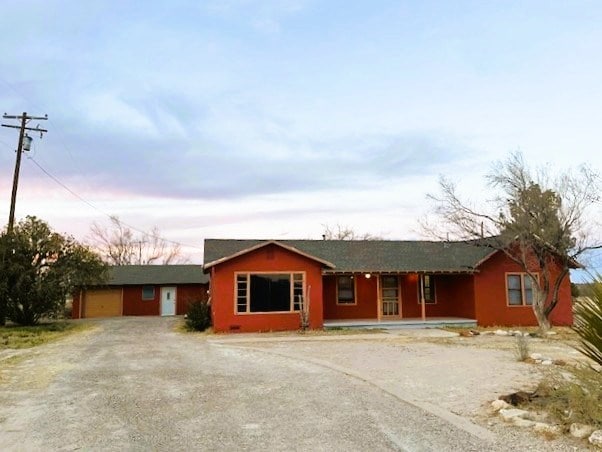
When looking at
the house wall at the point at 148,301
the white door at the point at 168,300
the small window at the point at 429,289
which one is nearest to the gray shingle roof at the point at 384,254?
the small window at the point at 429,289

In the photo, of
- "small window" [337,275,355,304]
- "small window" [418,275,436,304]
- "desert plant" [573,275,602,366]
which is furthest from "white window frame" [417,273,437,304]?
"desert plant" [573,275,602,366]

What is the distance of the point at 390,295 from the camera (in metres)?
21.3

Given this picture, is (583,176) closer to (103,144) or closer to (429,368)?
(429,368)

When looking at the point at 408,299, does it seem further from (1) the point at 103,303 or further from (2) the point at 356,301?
(1) the point at 103,303

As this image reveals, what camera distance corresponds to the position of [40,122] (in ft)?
75.5

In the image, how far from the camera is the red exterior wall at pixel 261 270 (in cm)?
1758

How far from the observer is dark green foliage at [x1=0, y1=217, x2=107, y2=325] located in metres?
20.2

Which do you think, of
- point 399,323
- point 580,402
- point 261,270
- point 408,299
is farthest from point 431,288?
point 580,402

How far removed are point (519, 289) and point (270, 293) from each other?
1025 cm

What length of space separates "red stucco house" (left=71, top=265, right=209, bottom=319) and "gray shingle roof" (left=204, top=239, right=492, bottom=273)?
10699 mm

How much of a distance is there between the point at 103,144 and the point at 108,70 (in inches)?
221

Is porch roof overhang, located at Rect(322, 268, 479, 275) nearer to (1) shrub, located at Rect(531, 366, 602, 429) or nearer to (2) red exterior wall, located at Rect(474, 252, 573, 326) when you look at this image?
(2) red exterior wall, located at Rect(474, 252, 573, 326)

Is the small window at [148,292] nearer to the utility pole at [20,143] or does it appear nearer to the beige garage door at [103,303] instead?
the beige garage door at [103,303]

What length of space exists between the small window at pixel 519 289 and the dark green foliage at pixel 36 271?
18.4 meters
